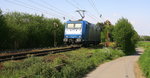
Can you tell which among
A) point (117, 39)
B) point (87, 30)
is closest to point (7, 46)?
point (87, 30)

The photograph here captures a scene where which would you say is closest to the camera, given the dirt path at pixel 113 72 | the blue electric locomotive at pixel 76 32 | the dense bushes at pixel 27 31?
the dirt path at pixel 113 72

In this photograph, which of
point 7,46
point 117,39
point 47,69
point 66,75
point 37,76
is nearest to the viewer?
point 37,76

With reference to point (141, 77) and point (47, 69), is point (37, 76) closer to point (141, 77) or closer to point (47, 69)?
point (47, 69)

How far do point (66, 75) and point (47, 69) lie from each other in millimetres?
1442

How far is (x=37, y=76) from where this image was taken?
9547 mm

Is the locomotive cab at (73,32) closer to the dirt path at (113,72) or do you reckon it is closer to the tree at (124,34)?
the dirt path at (113,72)

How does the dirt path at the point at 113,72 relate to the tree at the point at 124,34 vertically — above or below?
below

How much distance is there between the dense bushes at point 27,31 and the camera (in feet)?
107

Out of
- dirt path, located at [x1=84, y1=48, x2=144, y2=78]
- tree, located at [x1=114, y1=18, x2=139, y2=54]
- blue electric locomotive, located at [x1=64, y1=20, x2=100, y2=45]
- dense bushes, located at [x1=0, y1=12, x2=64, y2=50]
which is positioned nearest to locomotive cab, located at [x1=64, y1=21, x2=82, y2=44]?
blue electric locomotive, located at [x1=64, y1=20, x2=100, y2=45]

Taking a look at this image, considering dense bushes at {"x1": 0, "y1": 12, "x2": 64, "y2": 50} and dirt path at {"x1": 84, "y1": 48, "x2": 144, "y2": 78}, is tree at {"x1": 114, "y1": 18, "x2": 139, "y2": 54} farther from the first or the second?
dirt path at {"x1": 84, "y1": 48, "x2": 144, "y2": 78}

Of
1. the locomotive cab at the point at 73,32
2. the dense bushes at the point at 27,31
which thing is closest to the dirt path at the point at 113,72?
the locomotive cab at the point at 73,32

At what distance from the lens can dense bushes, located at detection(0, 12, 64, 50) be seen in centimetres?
3275

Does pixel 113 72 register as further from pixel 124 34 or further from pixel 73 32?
pixel 124 34

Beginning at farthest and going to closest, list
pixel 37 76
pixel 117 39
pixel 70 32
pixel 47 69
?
pixel 117 39 < pixel 70 32 < pixel 47 69 < pixel 37 76
